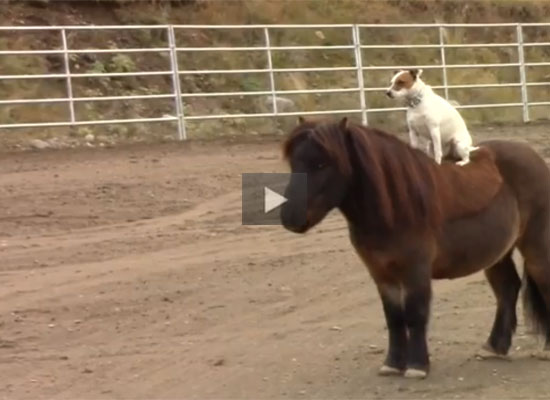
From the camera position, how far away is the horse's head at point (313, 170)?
6625mm

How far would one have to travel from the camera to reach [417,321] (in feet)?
23.0

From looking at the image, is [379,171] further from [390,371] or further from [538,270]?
[538,270]

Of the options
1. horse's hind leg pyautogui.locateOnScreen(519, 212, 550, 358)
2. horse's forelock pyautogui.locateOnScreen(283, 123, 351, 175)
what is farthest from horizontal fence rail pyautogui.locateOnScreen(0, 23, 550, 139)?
horse's forelock pyautogui.locateOnScreen(283, 123, 351, 175)

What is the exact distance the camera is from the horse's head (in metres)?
6.62

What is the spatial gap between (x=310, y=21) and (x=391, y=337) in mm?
19997

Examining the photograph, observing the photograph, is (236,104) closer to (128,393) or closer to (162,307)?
(162,307)

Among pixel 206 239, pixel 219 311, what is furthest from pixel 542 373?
pixel 206 239

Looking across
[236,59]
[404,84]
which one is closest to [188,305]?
[404,84]

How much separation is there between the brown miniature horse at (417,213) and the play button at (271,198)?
0.03m

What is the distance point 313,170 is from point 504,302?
81.4 inches

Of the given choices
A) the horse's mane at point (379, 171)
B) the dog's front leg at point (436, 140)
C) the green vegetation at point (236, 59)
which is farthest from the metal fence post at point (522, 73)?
the horse's mane at point (379, 171)

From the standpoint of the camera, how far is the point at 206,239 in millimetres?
12508

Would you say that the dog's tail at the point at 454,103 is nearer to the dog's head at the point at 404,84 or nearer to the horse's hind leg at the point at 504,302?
the dog's head at the point at 404,84

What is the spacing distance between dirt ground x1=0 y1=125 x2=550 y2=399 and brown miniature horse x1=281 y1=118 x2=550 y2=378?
393 mm
